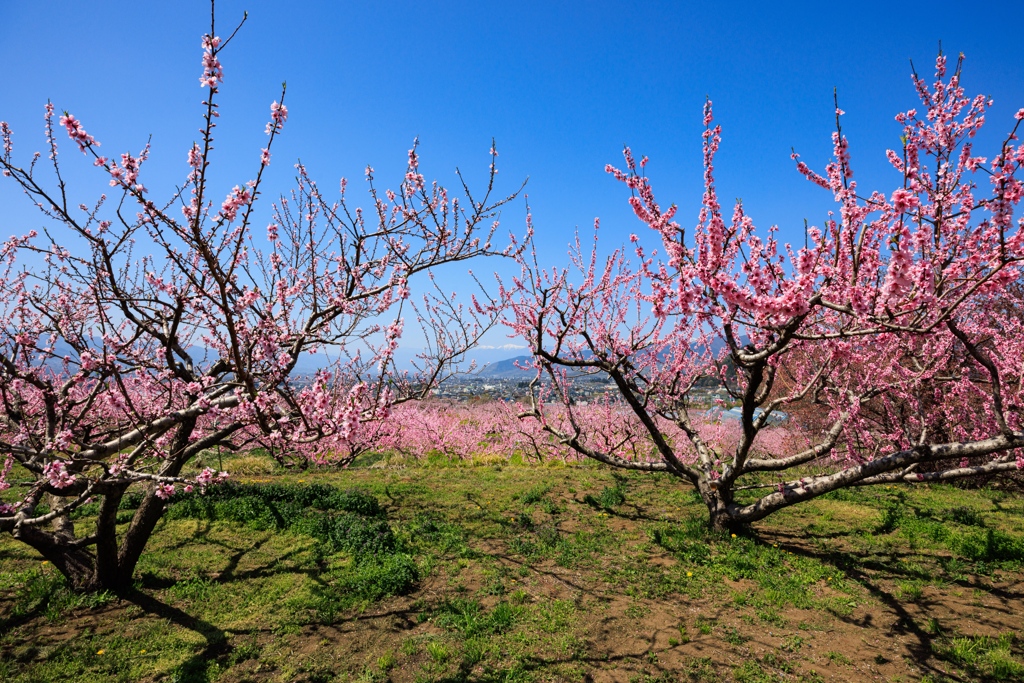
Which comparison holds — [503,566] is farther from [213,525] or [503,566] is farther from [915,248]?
[915,248]

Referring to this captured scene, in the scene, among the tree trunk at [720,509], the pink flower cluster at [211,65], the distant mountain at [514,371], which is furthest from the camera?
the distant mountain at [514,371]

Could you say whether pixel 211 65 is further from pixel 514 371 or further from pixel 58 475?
pixel 514 371

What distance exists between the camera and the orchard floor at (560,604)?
4695 millimetres

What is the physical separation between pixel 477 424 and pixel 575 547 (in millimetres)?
13073

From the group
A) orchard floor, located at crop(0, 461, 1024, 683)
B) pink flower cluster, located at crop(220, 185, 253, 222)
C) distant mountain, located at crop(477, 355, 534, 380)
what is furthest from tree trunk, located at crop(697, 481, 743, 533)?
pink flower cluster, located at crop(220, 185, 253, 222)

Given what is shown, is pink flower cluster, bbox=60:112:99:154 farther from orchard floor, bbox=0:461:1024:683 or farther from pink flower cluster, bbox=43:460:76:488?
orchard floor, bbox=0:461:1024:683

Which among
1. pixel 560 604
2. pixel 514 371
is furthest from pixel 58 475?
pixel 514 371

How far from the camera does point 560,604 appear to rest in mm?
5773

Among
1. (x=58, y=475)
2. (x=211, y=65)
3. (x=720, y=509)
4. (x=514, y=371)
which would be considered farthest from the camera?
(x=514, y=371)

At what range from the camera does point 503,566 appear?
677 centimetres

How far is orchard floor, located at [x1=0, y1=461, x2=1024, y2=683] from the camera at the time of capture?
4695mm

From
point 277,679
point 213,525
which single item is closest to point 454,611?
point 277,679

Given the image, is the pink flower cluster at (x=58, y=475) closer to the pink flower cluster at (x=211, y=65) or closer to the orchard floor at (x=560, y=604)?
the orchard floor at (x=560, y=604)

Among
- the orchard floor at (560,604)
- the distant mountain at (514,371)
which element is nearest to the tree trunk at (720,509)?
the orchard floor at (560,604)
